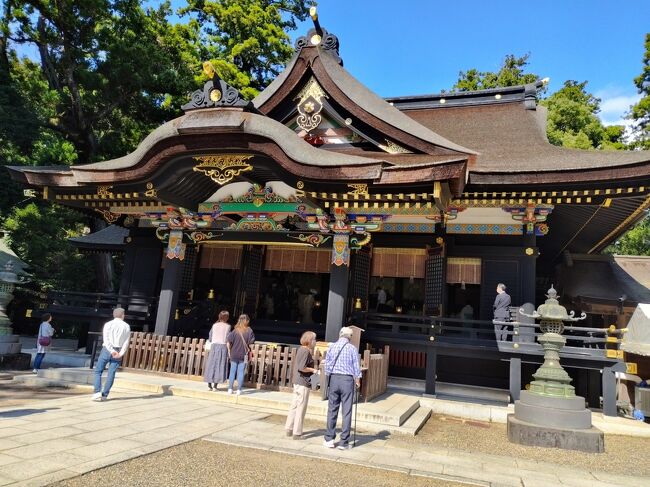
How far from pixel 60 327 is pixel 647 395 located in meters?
24.0

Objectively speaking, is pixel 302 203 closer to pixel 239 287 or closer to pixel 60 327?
pixel 239 287

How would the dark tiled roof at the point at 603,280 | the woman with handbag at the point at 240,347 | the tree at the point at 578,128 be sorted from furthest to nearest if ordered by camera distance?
the tree at the point at 578,128
the dark tiled roof at the point at 603,280
the woman with handbag at the point at 240,347

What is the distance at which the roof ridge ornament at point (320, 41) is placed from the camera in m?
11.9

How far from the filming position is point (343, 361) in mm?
5547

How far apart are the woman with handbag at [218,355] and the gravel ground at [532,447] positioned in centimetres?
360

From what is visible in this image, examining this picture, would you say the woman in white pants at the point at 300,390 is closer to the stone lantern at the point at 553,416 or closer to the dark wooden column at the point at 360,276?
the stone lantern at the point at 553,416

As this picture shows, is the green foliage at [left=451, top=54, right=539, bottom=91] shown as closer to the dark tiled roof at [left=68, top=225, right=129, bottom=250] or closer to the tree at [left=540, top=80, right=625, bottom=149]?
the tree at [left=540, top=80, right=625, bottom=149]

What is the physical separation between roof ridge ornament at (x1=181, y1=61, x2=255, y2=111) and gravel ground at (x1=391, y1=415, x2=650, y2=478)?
7091mm

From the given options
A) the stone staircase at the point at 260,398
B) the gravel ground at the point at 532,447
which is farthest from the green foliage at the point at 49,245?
the gravel ground at the point at 532,447

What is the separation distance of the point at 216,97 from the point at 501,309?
7817mm

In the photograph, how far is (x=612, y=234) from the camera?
42.9 ft

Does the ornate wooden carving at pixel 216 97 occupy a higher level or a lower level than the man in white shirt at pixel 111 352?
higher

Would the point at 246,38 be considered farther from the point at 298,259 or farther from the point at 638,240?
the point at 638,240

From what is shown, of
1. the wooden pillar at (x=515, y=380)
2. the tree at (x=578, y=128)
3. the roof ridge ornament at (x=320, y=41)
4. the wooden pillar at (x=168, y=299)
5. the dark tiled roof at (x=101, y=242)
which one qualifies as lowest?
the wooden pillar at (x=515, y=380)
